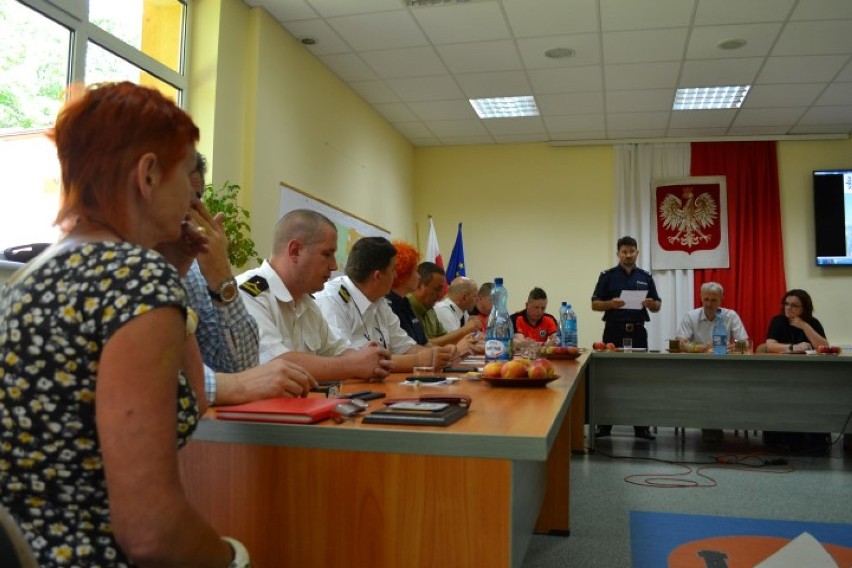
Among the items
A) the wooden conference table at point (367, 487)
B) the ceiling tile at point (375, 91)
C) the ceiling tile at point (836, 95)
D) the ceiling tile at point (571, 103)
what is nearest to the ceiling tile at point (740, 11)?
the ceiling tile at point (571, 103)

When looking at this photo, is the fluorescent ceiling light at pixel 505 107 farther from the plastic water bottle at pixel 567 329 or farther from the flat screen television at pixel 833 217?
the flat screen television at pixel 833 217

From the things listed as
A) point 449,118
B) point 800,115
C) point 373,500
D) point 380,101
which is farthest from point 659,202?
point 373,500

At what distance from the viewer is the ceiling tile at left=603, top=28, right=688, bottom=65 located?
15.4 feet

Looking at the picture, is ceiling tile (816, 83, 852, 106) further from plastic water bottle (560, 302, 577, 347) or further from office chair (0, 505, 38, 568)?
office chair (0, 505, 38, 568)

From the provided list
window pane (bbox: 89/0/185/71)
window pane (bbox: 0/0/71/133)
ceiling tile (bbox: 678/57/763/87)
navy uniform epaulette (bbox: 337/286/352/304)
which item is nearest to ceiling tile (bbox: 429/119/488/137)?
ceiling tile (bbox: 678/57/763/87)

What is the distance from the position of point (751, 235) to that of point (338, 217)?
4.25 metres

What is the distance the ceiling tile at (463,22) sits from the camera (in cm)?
440

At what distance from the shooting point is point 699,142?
7.11m

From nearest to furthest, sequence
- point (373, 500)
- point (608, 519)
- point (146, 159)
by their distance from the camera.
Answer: point (146, 159)
point (373, 500)
point (608, 519)

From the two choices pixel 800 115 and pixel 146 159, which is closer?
pixel 146 159

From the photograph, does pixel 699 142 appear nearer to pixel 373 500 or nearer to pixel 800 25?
pixel 800 25

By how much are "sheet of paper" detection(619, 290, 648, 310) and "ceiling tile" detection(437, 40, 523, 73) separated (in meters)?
1.98

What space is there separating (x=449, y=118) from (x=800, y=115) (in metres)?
3.28

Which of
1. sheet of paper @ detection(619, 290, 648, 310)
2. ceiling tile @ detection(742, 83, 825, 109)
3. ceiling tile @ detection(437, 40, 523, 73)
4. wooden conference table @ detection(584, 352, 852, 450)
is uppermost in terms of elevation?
ceiling tile @ detection(437, 40, 523, 73)
